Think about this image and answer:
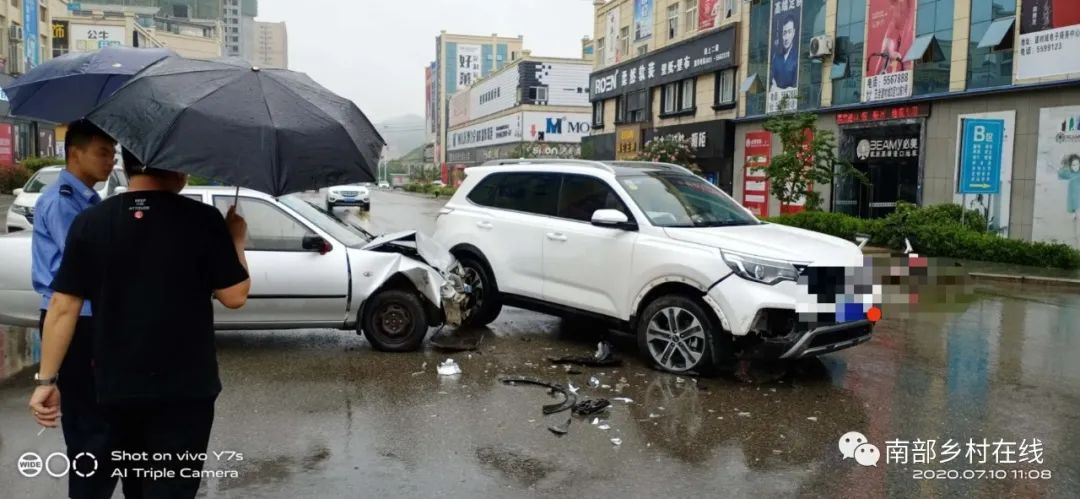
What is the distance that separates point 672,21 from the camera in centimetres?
3747

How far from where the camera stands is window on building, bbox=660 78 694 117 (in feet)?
117

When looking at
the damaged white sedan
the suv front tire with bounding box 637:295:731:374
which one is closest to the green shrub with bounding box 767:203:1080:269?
the suv front tire with bounding box 637:295:731:374

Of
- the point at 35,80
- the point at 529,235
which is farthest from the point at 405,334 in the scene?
the point at 35,80

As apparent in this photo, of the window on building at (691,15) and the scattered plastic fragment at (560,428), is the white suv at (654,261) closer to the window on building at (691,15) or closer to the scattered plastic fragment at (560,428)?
the scattered plastic fragment at (560,428)

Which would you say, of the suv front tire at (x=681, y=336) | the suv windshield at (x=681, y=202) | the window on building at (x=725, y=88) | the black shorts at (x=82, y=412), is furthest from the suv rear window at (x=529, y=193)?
the window on building at (x=725, y=88)

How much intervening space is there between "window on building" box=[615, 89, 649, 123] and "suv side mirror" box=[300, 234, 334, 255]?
33.4 meters

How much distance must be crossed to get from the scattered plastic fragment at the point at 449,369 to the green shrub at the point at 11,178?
37.7 meters

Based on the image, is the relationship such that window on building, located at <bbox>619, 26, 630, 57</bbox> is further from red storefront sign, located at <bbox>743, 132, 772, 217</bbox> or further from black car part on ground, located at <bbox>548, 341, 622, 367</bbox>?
black car part on ground, located at <bbox>548, 341, 622, 367</bbox>

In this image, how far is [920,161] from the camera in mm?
23062

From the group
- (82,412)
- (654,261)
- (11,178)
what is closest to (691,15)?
(11,178)

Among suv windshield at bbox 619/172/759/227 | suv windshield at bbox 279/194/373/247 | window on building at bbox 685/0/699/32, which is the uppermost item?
window on building at bbox 685/0/699/32

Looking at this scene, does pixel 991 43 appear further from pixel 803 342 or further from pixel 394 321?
pixel 394 321

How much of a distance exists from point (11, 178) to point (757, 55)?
1274 inches

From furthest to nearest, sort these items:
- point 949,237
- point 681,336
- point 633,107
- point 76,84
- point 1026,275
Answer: point 633,107, point 949,237, point 1026,275, point 681,336, point 76,84
